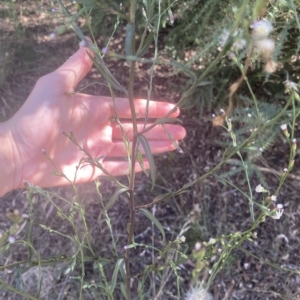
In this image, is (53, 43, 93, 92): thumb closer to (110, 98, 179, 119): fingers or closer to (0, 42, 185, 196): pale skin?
(0, 42, 185, 196): pale skin

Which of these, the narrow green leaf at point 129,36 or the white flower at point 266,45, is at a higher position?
the white flower at point 266,45

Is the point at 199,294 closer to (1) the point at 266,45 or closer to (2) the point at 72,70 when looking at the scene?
(2) the point at 72,70

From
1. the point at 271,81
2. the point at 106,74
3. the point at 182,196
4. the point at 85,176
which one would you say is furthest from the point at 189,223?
the point at 106,74

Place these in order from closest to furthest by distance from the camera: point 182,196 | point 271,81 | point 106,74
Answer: point 106,74 → point 271,81 → point 182,196

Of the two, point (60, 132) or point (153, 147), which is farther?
point (153, 147)

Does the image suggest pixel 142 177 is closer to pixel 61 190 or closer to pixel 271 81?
pixel 61 190

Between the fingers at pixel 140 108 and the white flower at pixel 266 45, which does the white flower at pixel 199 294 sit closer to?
the white flower at pixel 266 45

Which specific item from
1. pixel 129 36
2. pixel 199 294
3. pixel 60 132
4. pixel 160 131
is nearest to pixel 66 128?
pixel 60 132

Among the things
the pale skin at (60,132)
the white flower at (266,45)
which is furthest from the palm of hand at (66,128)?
the white flower at (266,45)
